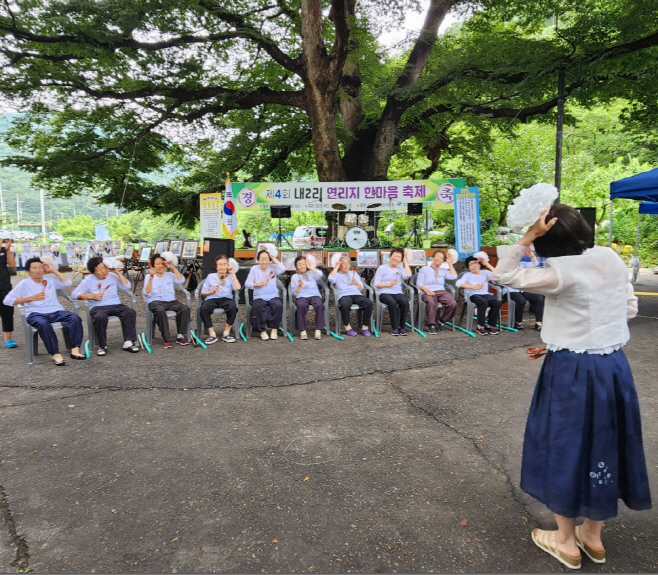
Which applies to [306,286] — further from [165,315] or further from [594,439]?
[594,439]

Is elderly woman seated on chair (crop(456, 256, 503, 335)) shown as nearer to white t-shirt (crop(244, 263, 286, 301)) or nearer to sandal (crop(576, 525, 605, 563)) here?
A: white t-shirt (crop(244, 263, 286, 301))

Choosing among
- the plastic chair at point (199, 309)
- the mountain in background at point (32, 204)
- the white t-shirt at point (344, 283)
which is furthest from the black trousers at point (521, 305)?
the mountain in background at point (32, 204)

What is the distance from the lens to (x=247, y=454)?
301 centimetres

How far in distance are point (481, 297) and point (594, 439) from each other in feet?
16.6

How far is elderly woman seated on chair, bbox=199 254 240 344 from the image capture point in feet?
20.7

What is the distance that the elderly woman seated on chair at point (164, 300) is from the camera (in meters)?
5.96

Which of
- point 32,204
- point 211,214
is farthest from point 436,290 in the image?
point 32,204

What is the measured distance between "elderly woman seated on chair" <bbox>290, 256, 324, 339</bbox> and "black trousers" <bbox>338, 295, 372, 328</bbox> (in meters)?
0.31

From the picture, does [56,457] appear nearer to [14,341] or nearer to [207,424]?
[207,424]

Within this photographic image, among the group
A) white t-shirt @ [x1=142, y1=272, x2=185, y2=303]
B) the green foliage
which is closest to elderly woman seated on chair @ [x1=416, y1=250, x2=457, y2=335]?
white t-shirt @ [x1=142, y1=272, x2=185, y2=303]

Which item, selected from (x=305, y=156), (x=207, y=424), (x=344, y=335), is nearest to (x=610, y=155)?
(x=305, y=156)

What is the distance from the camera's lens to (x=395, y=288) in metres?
6.94

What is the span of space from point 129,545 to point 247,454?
98cm

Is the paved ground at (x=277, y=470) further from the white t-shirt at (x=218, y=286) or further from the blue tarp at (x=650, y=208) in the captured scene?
the blue tarp at (x=650, y=208)
